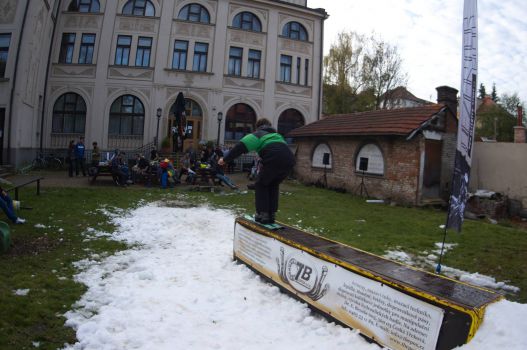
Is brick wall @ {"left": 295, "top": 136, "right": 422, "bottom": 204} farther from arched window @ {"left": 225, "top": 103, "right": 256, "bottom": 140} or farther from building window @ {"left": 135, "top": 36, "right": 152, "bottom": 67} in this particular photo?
building window @ {"left": 135, "top": 36, "right": 152, "bottom": 67}

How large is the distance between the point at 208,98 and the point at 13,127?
1127 cm

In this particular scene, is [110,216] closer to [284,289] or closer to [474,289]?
[284,289]

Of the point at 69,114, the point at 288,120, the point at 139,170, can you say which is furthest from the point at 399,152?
the point at 69,114

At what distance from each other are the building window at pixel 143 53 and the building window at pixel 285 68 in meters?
9.05

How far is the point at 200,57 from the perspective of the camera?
25234 mm

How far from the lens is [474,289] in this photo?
132 inches

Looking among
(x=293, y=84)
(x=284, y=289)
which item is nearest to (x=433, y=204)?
(x=284, y=289)

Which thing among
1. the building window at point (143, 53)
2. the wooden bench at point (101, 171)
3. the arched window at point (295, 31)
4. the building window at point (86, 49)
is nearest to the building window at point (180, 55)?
the building window at point (143, 53)

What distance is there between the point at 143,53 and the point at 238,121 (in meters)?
7.60

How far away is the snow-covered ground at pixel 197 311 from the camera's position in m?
3.36

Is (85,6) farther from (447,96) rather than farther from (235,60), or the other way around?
(447,96)

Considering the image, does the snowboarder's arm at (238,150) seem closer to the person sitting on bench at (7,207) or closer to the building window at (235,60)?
the person sitting on bench at (7,207)

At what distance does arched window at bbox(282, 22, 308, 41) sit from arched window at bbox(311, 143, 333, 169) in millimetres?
12015

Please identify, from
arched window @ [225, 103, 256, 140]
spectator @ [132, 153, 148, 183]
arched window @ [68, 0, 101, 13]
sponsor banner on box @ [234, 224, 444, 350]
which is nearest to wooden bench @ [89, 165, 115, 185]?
spectator @ [132, 153, 148, 183]
